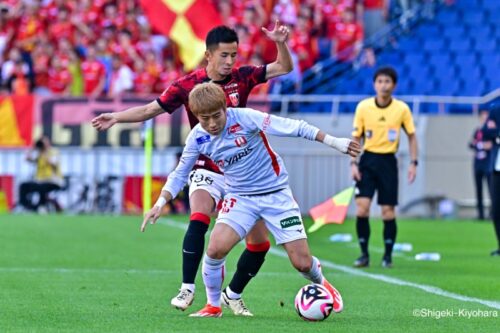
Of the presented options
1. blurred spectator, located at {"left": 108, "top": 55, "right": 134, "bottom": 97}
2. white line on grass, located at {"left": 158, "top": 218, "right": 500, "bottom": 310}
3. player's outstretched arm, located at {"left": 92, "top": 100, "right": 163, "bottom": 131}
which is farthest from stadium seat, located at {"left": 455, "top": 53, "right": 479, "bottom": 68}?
player's outstretched arm, located at {"left": 92, "top": 100, "right": 163, "bottom": 131}

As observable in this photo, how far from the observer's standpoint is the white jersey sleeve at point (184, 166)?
8781 mm

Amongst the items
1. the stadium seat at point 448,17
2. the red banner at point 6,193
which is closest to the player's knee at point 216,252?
the red banner at point 6,193

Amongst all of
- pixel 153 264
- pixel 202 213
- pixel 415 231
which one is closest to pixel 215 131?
pixel 202 213

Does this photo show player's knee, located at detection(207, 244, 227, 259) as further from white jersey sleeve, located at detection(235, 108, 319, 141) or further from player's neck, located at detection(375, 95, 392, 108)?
player's neck, located at detection(375, 95, 392, 108)

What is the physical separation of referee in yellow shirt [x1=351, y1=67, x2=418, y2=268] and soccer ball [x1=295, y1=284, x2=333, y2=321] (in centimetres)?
511

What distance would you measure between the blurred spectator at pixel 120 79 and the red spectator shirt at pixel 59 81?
86 cm

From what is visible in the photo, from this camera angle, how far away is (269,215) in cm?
878

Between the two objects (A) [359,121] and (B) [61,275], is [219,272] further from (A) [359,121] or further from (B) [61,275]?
(A) [359,121]

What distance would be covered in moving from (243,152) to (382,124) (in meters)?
5.38

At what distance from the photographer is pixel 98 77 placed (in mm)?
25438

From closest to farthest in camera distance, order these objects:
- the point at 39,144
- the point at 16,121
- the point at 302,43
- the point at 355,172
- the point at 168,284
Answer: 1. the point at 168,284
2. the point at 355,172
3. the point at 39,144
4. the point at 16,121
5. the point at 302,43

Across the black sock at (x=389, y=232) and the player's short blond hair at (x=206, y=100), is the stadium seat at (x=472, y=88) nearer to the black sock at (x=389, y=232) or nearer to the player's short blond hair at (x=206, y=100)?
the black sock at (x=389, y=232)

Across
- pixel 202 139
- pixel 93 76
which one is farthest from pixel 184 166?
pixel 93 76

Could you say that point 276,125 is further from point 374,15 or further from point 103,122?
point 374,15
